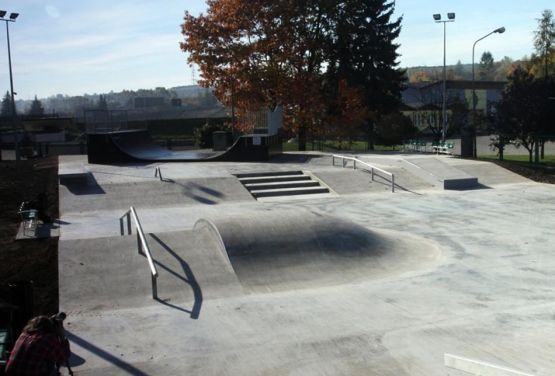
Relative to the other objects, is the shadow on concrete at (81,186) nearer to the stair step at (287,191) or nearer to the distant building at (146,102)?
the stair step at (287,191)

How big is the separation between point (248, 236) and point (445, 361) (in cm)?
551

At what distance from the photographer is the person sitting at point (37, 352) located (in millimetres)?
5230

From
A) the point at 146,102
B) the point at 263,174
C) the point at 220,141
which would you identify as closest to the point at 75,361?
the point at 263,174

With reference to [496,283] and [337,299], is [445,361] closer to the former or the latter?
[337,299]

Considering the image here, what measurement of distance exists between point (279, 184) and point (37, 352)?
49.1 feet

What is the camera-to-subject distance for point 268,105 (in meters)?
32.1

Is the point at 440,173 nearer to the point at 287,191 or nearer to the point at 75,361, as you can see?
the point at 287,191

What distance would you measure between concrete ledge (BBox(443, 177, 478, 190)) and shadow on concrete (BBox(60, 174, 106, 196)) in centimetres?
1152

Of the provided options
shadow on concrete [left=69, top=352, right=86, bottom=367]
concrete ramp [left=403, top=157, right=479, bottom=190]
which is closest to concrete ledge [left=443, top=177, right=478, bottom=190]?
concrete ramp [left=403, top=157, right=479, bottom=190]

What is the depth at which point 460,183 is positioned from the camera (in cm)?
2000

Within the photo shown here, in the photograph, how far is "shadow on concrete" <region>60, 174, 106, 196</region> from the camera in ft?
58.9

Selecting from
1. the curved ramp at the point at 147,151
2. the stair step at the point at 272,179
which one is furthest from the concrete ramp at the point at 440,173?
the curved ramp at the point at 147,151

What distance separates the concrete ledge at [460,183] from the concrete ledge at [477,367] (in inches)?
571

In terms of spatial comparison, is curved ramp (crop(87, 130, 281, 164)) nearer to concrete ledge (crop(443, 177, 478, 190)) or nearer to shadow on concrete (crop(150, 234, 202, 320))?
concrete ledge (crop(443, 177, 478, 190))
